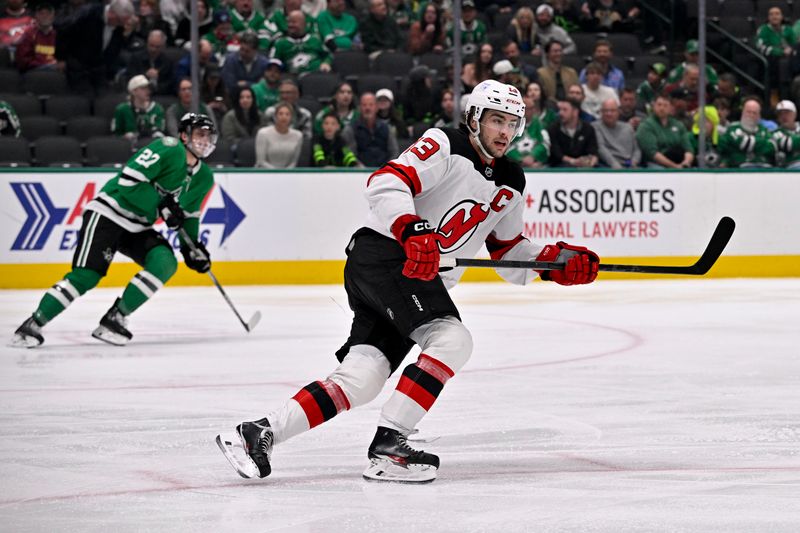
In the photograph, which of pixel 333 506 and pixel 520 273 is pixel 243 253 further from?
pixel 333 506

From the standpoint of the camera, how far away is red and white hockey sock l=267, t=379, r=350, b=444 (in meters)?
3.26

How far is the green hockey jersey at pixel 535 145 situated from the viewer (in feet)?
34.7

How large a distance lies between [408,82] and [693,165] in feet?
8.15

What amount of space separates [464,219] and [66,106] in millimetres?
7263

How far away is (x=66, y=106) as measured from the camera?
10141mm

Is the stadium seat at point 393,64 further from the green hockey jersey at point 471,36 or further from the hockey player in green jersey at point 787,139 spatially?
the hockey player in green jersey at point 787,139

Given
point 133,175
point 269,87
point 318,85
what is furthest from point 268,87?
point 133,175

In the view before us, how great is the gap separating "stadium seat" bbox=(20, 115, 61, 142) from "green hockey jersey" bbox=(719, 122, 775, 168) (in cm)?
541

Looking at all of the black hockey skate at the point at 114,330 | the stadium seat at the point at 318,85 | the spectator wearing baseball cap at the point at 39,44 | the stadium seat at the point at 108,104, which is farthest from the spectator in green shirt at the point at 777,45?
the black hockey skate at the point at 114,330

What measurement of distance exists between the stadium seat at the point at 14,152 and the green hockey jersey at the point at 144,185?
3.33 meters

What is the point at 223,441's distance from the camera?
328 centimetres

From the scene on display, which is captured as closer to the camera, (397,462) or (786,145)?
(397,462)

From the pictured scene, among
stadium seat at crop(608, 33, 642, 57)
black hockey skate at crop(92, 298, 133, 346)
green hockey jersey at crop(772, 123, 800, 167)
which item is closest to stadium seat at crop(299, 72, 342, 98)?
stadium seat at crop(608, 33, 642, 57)

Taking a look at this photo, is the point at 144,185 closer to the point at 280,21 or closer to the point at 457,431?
the point at 457,431
